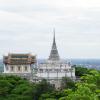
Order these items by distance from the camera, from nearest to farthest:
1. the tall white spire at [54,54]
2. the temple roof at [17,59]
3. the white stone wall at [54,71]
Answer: the white stone wall at [54,71], the tall white spire at [54,54], the temple roof at [17,59]

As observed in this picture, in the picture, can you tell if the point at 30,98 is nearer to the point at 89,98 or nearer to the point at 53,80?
the point at 53,80

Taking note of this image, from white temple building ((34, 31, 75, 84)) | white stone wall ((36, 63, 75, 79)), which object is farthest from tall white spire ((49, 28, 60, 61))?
white stone wall ((36, 63, 75, 79))

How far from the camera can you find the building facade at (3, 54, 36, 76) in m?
107

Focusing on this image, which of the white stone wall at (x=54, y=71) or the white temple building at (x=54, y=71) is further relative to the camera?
the white stone wall at (x=54, y=71)

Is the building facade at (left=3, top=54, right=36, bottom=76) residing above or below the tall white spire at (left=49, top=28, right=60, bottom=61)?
below

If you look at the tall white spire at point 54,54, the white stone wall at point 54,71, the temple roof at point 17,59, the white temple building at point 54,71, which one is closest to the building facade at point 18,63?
the temple roof at point 17,59

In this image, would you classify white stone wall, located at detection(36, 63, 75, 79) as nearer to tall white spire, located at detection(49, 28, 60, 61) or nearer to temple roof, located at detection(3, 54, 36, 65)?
tall white spire, located at detection(49, 28, 60, 61)

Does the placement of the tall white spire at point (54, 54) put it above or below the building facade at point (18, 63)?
above

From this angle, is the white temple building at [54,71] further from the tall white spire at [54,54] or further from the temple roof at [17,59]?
the temple roof at [17,59]

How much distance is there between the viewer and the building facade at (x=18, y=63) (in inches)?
4205

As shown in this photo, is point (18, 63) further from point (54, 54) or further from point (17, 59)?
point (54, 54)

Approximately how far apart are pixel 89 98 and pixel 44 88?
42.4m

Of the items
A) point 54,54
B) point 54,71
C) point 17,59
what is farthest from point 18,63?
point 54,71

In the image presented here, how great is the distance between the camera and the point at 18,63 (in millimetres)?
106750
